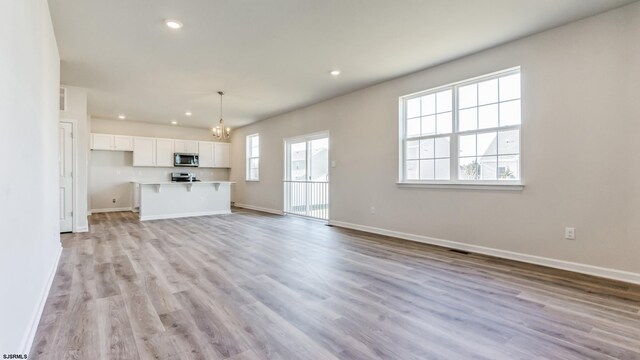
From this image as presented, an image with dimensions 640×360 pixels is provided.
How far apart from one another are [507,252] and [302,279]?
2564 millimetres

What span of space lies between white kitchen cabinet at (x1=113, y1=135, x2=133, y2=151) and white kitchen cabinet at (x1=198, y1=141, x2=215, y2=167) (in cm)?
186

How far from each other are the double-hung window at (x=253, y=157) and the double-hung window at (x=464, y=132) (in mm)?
5139

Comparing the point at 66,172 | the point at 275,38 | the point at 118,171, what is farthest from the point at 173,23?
the point at 118,171

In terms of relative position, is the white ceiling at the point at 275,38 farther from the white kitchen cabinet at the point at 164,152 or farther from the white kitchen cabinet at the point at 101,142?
the white kitchen cabinet at the point at 164,152

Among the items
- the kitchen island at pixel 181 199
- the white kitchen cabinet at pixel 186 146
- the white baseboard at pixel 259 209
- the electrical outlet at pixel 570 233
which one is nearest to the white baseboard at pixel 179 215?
the kitchen island at pixel 181 199

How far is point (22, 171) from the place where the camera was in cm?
189

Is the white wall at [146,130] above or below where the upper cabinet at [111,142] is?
above

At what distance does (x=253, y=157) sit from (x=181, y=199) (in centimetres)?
258

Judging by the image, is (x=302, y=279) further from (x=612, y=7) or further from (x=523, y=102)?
(x=612, y=7)

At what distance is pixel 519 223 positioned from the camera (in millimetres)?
3697

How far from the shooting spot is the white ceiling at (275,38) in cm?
297

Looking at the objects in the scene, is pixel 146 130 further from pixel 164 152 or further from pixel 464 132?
pixel 464 132

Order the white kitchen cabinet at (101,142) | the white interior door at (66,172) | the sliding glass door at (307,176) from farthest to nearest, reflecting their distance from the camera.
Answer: the white kitchen cabinet at (101,142)
the sliding glass door at (307,176)
the white interior door at (66,172)

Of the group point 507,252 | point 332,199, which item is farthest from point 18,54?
point 332,199
